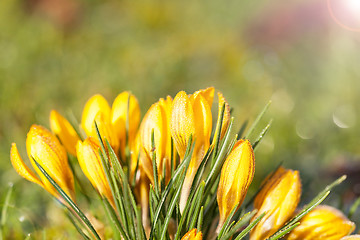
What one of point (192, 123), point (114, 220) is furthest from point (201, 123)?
point (114, 220)

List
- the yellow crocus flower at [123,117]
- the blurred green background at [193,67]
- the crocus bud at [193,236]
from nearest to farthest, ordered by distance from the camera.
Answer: the crocus bud at [193,236], the yellow crocus flower at [123,117], the blurred green background at [193,67]

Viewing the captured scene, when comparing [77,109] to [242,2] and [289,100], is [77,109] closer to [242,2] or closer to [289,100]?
[289,100]

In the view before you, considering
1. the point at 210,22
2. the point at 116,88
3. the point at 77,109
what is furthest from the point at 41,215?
the point at 210,22

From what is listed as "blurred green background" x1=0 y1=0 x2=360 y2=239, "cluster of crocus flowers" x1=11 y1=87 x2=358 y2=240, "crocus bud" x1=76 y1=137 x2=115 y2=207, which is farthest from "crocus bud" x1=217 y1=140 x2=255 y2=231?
"blurred green background" x1=0 y1=0 x2=360 y2=239

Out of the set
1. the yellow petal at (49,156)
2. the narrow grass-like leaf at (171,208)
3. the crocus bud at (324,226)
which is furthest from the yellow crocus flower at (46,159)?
the crocus bud at (324,226)

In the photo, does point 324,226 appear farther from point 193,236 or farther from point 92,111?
point 92,111

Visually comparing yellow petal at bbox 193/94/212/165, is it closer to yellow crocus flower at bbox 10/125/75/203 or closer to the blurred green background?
yellow crocus flower at bbox 10/125/75/203

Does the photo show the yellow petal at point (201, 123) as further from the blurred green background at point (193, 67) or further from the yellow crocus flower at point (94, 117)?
the blurred green background at point (193, 67)
